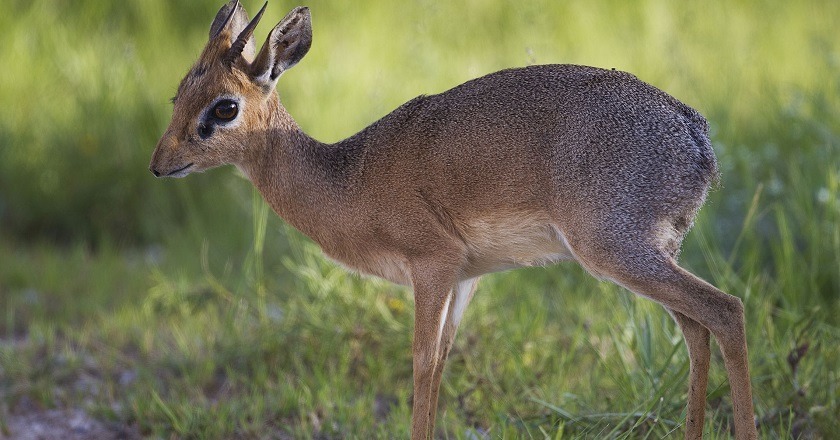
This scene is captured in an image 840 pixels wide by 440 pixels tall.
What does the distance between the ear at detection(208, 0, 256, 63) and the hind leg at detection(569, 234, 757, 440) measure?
1294 millimetres

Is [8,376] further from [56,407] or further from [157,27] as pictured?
[157,27]

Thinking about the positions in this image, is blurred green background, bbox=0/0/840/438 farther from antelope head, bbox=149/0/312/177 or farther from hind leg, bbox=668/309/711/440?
antelope head, bbox=149/0/312/177

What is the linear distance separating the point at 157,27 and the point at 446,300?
491cm

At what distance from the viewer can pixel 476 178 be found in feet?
12.4

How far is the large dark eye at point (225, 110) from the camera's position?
392 centimetres

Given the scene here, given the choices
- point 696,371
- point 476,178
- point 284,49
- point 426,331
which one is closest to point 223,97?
point 284,49

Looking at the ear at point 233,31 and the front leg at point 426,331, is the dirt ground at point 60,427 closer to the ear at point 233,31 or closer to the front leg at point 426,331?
the front leg at point 426,331

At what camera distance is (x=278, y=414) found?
4551mm

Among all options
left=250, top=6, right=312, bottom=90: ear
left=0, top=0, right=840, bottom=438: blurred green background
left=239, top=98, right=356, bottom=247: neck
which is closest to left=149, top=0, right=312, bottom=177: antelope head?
left=250, top=6, right=312, bottom=90: ear

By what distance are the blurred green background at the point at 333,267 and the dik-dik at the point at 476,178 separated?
1.59ft

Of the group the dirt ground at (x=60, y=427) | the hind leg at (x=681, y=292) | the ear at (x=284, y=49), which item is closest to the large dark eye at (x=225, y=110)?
the ear at (x=284, y=49)

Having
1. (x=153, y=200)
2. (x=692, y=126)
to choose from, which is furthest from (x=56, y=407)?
(x=692, y=126)

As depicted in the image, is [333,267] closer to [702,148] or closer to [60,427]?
[60,427]

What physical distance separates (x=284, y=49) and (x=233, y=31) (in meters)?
0.30
